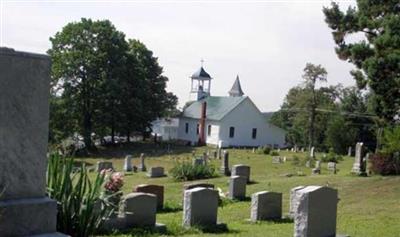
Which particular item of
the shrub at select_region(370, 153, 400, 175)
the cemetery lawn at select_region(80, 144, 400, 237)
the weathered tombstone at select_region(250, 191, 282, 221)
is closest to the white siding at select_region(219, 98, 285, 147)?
the cemetery lawn at select_region(80, 144, 400, 237)

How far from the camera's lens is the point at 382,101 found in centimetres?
2506

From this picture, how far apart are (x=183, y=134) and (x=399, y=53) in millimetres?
54125

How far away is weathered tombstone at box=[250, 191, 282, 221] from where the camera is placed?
1404cm

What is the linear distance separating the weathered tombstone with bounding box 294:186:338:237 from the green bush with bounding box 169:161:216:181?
16.7 meters

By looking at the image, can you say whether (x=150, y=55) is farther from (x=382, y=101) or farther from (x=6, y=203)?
(x=6, y=203)

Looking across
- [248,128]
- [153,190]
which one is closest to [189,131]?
[248,128]

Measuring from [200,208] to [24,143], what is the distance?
6.95 meters

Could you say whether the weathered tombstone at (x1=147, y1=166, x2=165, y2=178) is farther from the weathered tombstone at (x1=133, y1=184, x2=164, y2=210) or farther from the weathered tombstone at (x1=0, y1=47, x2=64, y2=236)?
the weathered tombstone at (x1=0, y1=47, x2=64, y2=236)

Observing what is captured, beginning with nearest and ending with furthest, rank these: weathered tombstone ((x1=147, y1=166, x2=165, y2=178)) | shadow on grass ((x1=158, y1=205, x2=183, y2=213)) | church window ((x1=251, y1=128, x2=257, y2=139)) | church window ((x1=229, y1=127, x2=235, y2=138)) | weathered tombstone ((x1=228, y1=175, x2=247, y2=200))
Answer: shadow on grass ((x1=158, y1=205, x2=183, y2=213))
weathered tombstone ((x1=228, y1=175, x2=247, y2=200))
weathered tombstone ((x1=147, y1=166, x2=165, y2=178))
church window ((x1=229, y1=127, x2=235, y2=138))
church window ((x1=251, y1=128, x2=257, y2=139))

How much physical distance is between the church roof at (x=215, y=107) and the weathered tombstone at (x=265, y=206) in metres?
52.6

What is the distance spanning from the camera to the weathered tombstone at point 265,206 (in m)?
14.0

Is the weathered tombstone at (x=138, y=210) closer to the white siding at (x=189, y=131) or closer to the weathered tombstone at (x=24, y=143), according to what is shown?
the weathered tombstone at (x=24, y=143)

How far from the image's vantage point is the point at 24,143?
567cm

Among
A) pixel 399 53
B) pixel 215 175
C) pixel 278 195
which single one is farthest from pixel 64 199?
pixel 215 175
